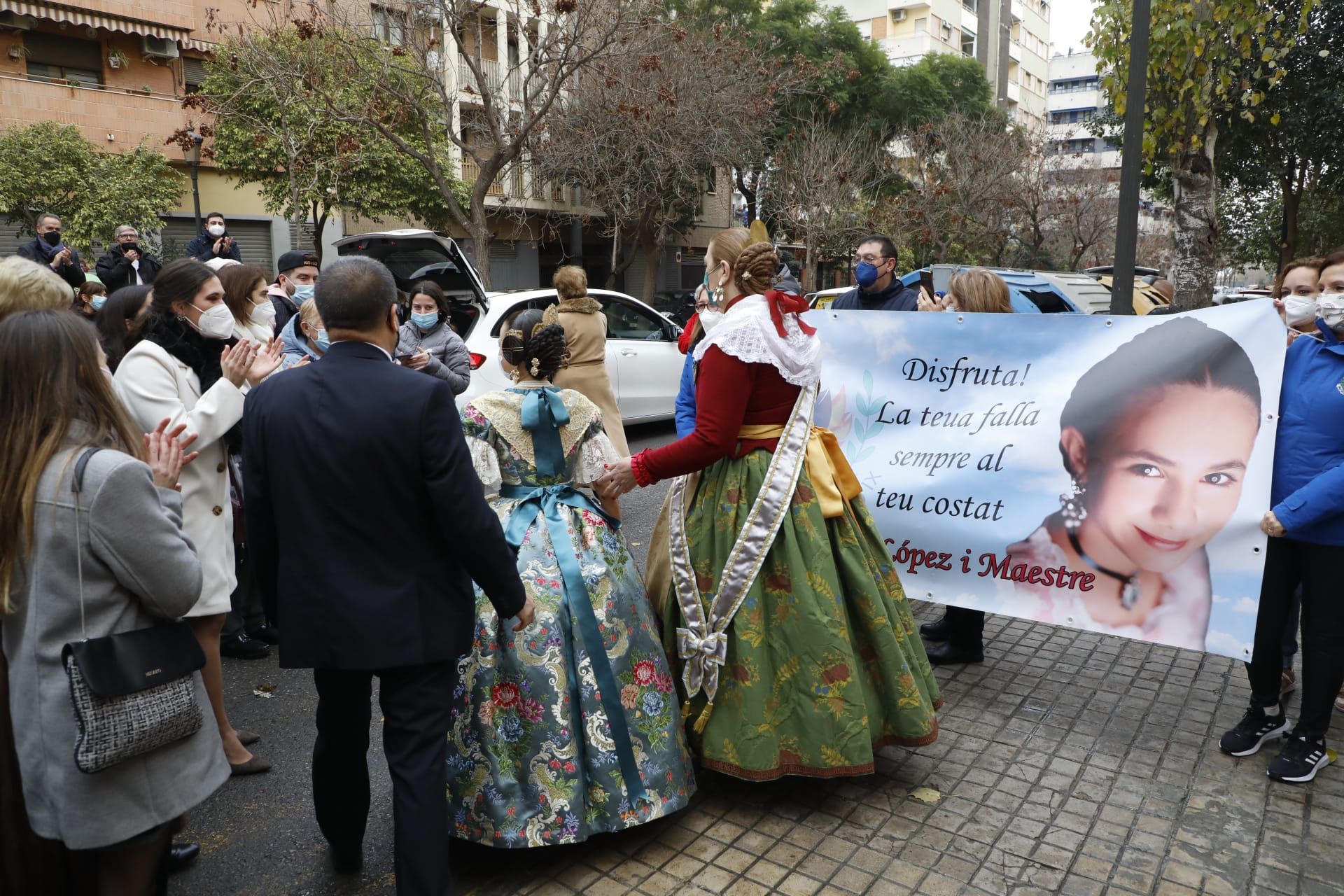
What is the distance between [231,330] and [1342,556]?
4020mm

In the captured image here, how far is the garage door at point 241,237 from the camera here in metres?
21.6

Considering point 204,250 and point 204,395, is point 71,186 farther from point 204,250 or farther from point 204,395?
point 204,395

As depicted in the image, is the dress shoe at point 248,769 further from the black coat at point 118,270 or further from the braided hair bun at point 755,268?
the black coat at point 118,270

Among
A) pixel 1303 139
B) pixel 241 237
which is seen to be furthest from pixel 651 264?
pixel 1303 139

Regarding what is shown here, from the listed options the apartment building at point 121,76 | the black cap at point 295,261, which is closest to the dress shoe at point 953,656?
the black cap at point 295,261

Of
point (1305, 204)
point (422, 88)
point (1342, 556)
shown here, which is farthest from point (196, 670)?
point (1305, 204)

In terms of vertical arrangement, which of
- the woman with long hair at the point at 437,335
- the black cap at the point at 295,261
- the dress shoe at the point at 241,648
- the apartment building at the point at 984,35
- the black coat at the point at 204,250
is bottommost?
the dress shoe at the point at 241,648

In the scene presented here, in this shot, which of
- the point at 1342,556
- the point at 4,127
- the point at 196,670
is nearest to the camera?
the point at 196,670

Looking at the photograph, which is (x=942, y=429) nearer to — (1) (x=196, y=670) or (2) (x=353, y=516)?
(2) (x=353, y=516)

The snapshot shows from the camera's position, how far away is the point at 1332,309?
3.35m

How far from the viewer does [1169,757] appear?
3682 mm

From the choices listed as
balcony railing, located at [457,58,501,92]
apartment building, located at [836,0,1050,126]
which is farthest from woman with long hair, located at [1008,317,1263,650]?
apartment building, located at [836,0,1050,126]

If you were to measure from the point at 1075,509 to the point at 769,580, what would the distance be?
1.56m

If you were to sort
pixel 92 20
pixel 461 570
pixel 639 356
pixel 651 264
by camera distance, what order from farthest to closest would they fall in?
pixel 651 264 < pixel 92 20 < pixel 639 356 < pixel 461 570
